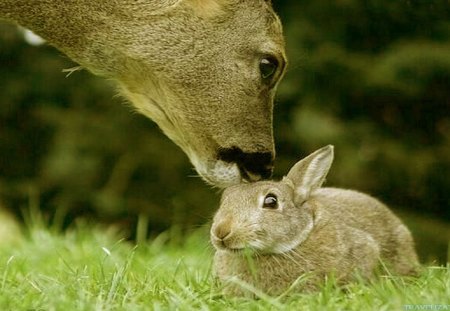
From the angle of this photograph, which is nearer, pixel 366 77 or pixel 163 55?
pixel 163 55

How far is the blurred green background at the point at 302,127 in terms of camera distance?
10672mm

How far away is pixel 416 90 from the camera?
10.8 metres

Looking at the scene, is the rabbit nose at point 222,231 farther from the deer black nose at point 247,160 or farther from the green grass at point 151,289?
the deer black nose at point 247,160

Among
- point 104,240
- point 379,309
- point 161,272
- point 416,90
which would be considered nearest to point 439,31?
point 416,90

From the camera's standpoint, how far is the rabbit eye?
5.75 m

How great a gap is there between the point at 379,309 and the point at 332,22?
6.41m

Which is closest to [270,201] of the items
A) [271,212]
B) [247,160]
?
[271,212]

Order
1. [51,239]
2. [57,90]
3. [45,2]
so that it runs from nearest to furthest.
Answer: [45,2] < [51,239] < [57,90]

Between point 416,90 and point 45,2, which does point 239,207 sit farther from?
point 416,90

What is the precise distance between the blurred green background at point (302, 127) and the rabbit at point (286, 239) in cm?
399

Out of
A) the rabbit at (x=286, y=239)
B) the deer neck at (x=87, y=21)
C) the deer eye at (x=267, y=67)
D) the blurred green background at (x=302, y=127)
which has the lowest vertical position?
the blurred green background at (x=302, y=127)

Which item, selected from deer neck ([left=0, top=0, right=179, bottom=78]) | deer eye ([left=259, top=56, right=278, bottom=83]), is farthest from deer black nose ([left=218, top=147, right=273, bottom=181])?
deer neck ([left=0, top=0, right=179, bottom=78])

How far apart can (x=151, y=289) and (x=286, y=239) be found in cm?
74

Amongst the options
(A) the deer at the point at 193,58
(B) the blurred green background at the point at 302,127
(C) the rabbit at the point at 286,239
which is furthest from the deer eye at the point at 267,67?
(B) the blurred green background at the point at 302,127
